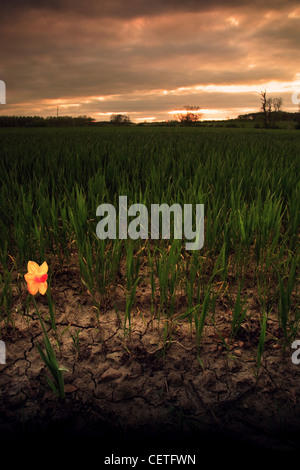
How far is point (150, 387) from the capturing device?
3.66 ft

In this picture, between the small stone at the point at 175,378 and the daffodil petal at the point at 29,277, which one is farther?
the small stone at the point at 175,378

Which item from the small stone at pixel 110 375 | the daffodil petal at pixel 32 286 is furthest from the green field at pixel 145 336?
the daffodil petal at pixel 32 286

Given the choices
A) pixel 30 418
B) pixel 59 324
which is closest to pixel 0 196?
pixel 59 324

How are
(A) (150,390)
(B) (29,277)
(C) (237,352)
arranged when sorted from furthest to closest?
1. (C) (237,352)
2. (A) (150,390)
3. (B) (29,277)

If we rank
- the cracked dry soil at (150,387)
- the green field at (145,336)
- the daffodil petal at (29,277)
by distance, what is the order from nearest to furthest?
the daffodil petal at (29,277)
the cracked dry soil at (150,387)
the green field at (145,336)

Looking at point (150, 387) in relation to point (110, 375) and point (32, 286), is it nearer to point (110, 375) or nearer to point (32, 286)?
point (110, 375)

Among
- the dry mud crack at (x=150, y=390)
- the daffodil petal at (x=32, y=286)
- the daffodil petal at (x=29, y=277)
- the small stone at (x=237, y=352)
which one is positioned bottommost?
the dry mud crack at (x=150, y=390)

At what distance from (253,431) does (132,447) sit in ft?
1.27

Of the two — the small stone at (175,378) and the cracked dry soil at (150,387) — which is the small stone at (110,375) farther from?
the small stone at (175,378)

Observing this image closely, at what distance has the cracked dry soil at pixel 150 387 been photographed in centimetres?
95

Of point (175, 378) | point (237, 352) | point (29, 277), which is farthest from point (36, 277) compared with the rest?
point (237, 352)

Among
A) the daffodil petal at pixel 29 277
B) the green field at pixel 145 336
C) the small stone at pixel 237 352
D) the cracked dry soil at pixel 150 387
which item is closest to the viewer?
the daffodil petal at pixel 29 277
